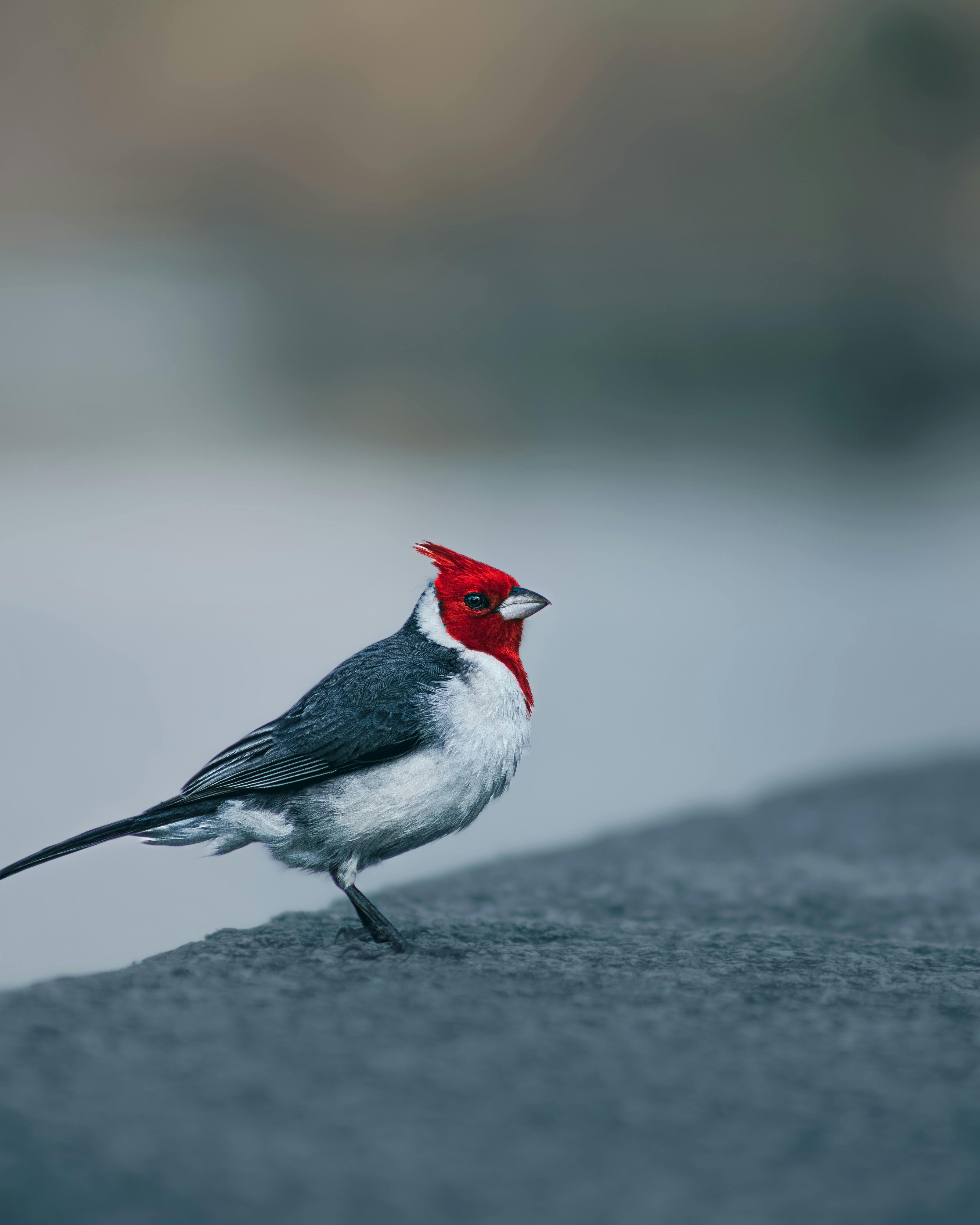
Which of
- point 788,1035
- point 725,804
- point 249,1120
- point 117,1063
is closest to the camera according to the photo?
point 249,1120

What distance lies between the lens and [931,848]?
5.93 m

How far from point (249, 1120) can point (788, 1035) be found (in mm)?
1188

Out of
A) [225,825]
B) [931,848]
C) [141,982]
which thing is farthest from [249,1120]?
[931,848]

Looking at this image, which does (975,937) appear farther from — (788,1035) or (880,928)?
(788,1035)

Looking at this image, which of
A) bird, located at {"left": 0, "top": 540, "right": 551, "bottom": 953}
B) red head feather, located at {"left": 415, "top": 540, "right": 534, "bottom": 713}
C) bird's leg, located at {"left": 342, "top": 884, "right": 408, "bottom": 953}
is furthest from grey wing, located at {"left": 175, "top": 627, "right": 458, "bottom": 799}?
bird's leg, located at {"left": 342, "top": 884, "right": 408, "bottom": 953}

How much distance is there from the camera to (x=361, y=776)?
12.0 ft

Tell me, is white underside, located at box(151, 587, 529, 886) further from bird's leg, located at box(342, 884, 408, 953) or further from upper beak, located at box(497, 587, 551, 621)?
upper beak, located at box(497, 587, 551, 621)

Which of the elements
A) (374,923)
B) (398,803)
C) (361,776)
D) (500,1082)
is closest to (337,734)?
(361,776)

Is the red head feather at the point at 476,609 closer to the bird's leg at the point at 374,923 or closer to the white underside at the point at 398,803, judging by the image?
the white underside at the point at 398,803

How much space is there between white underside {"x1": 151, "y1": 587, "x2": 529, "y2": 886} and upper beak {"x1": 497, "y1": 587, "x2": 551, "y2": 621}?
260mm

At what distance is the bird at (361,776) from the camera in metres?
3.61

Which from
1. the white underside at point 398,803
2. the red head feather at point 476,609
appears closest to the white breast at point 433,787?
the white underside at point 398,803

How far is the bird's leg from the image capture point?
360 centimetres

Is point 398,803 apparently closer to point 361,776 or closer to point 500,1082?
point 361,776
